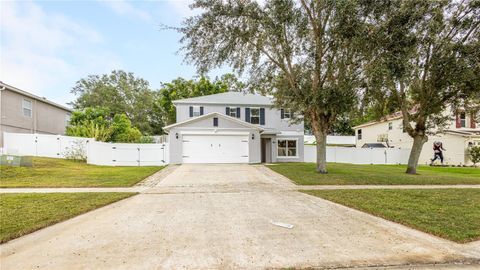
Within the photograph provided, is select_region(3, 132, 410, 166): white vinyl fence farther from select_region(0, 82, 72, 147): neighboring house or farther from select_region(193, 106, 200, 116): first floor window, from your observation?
select_region(193, 106, 200, 116): first floor window

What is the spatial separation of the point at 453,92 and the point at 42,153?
24.6 meters

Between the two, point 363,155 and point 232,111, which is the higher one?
point 232,111

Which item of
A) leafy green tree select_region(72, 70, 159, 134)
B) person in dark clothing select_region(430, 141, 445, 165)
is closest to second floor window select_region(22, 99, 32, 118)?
leafy green tree select_region(72, 70, 159, 134)

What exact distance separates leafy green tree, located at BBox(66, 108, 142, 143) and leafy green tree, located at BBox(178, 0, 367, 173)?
11188mm

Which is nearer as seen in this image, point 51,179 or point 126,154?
point 51,179

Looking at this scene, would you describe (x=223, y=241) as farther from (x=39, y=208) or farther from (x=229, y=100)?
(x=229, y=100)

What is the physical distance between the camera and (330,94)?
1254cm

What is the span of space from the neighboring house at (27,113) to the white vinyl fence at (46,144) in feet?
3.76

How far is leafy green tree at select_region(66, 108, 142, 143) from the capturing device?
20.4 metres

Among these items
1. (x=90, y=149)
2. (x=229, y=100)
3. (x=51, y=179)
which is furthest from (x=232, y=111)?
(x=51, y=179)

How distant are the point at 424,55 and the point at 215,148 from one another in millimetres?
13300

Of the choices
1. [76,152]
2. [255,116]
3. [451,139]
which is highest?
[255,116]

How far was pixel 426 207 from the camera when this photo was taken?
692cm

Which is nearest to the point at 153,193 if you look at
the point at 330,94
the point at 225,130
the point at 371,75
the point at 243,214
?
the point at 243,214
